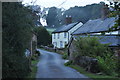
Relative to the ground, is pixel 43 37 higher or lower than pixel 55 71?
higher

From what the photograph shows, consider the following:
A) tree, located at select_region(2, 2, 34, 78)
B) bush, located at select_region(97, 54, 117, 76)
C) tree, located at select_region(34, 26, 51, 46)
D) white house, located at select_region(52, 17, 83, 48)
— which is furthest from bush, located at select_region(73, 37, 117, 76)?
tree, located at select_region(34, 26, 51, 46)

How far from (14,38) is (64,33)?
3428cm

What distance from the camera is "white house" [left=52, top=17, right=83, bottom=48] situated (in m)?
39.8

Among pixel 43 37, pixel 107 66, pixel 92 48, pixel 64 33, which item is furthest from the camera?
pixel 43 37

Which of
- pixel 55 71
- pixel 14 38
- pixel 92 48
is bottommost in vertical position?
pixel 55 71

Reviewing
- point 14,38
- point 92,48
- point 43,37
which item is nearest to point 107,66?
point 92,48

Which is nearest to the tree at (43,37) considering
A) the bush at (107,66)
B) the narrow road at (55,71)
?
the narrow road at (55,71)

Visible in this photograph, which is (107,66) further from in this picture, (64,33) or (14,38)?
(64,33)

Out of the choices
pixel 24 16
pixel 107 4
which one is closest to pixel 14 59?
pixel 24 16

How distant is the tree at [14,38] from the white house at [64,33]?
97.5 feet

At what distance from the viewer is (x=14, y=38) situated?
7.87 m

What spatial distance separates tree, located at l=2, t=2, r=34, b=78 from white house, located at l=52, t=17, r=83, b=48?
29.7 metres

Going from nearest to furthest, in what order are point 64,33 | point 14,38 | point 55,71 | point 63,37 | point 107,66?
point 14,38 < point 107,66 < point 55,71 < point 64,33 < point 63,37

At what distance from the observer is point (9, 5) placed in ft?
25.1
